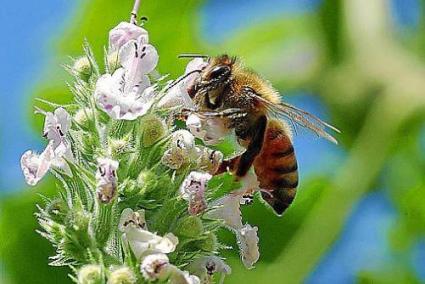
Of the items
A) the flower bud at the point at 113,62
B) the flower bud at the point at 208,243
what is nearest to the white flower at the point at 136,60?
the flower bud at the point at 113,62

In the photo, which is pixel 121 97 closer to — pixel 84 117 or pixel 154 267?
pixel 84 117

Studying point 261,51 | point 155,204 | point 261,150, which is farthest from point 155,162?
point 261,51

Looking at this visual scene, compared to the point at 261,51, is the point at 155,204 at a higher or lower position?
lower

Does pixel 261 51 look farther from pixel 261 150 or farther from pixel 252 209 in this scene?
pixel 261 150

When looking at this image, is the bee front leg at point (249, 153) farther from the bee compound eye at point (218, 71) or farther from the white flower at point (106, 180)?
the white flower at point (106, 180)

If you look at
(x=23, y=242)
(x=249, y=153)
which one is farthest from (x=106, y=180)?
(x=23, y=242)

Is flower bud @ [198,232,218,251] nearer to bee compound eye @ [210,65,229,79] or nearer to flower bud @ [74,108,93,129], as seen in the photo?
flower bud @ [74,108,93,129]
